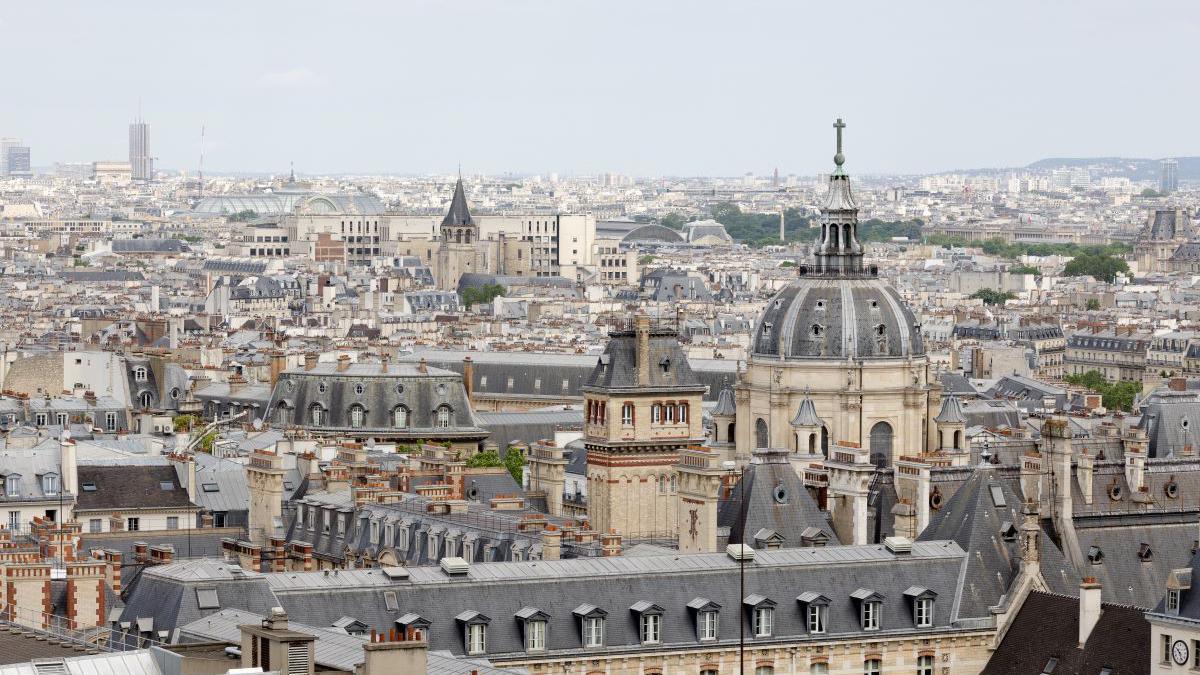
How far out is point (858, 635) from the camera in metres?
64.6

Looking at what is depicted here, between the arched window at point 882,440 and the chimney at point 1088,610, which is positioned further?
the arched window at point 882,440

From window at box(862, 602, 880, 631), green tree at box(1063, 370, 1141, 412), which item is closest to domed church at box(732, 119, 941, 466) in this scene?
window at box(862, 602, 880, 631)

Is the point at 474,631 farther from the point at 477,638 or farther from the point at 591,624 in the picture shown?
the point at 591,624

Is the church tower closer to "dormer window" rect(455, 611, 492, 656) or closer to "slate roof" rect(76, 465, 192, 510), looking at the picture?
"slate roof" rect(76, 465, 192, 510)

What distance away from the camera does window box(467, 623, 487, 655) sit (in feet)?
198

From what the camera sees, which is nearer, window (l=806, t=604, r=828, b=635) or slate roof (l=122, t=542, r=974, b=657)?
slate roof (l=122, t=542, r=974, b=657)

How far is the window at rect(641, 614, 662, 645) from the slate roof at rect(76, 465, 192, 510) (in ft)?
87.2

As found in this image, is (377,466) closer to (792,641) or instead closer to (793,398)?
(793,398)

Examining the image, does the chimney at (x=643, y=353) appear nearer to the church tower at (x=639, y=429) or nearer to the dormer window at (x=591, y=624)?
the church tower at (x=639, y=429)

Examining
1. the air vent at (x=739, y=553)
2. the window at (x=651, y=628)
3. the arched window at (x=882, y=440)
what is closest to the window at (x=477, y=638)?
the window at (x=651, y=628)

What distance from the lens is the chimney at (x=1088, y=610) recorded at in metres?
62.6

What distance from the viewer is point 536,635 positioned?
61.3m

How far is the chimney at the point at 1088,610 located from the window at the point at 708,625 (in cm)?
695

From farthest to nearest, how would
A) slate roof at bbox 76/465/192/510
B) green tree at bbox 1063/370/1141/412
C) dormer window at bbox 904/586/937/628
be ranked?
green tree at bbox 1063/370/1141/412
slate roof at bbox 76/465/192/510
dormer window at bbox 904/586/937/628
